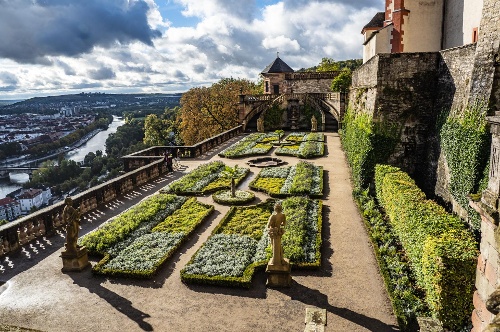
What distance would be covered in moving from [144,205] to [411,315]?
12094 mm

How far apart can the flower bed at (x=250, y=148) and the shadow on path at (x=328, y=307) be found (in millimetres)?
19352

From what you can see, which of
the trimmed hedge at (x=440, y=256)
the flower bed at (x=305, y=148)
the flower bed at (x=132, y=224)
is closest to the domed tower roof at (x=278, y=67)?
the flower bed at (x=305, y=148)

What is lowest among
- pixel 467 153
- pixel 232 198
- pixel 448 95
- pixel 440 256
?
pixel 232 198

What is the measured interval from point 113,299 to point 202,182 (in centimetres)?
1147

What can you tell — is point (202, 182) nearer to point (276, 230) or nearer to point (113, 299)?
point (113, 299)

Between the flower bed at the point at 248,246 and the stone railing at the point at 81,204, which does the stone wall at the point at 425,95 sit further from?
the stone railing at the point at 81,204

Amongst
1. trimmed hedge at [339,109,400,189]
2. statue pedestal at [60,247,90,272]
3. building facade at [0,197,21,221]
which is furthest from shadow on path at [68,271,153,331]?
building facade at [0,197,21,221]

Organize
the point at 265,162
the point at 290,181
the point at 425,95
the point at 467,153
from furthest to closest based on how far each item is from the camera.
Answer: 1. the point at 265,162
2. the point at 290,181
3. the point at 425,95
4. the point at 467,153

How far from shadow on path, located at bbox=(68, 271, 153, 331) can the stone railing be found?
11.2ft

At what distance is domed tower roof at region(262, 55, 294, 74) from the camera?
54312 mm

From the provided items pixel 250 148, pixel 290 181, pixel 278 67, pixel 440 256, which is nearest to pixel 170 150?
pixel 250 148

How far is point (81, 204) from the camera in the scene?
16.3m

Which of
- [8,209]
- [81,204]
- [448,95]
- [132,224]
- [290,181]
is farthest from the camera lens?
[8,209]

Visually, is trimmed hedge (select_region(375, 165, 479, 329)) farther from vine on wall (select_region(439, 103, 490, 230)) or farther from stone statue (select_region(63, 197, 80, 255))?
stone statue (select_region(63, 197, 80, 255))
